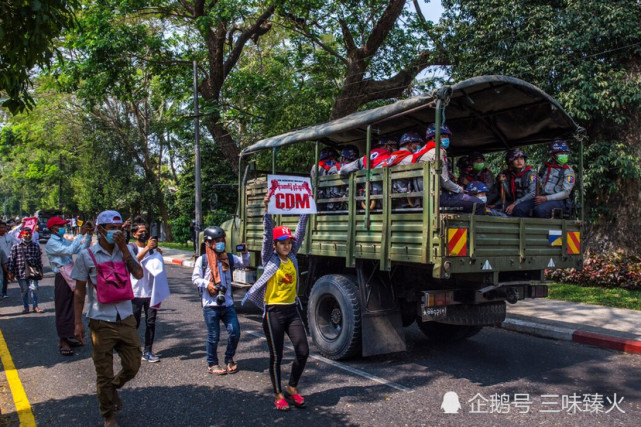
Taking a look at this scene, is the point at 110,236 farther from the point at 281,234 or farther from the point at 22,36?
the point at 22,36

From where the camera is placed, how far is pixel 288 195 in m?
4.78

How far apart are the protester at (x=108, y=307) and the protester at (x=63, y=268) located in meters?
2.11

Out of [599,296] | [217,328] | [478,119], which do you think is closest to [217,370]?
[217,328]

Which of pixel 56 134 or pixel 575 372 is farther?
pixel 56 134

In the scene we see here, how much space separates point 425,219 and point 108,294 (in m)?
2.91

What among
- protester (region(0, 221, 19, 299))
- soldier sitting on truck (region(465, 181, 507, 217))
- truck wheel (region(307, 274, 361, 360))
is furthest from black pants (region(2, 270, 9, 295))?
soldier sitting on truck (region(465, 181, 507, 217))

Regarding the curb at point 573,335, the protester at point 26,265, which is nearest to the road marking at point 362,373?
the curb at point 573,335

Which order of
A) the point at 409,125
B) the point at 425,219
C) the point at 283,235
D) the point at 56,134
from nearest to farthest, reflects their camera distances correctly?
the point at 283,235 < the point at 425,219 < the point at 409,125 < the point at 56,134

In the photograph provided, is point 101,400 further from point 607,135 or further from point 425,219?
point 607,135

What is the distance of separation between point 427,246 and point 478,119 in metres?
2.84

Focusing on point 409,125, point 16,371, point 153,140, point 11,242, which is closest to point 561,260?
point 409,125

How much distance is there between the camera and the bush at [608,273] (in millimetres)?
10453

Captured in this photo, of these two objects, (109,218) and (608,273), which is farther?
(608,273)

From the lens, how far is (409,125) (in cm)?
723
